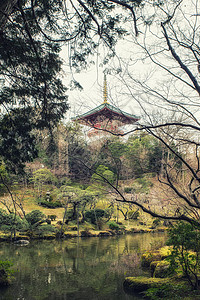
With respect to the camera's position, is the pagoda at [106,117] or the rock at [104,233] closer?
the pagoda at [106,117]

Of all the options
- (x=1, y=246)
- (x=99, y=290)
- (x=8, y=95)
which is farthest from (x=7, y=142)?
(x=1, y=246)

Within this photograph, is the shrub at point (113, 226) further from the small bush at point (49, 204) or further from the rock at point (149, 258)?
the rock at point (149, 258)

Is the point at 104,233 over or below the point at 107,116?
below

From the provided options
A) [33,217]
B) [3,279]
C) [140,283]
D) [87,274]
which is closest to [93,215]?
[33,217]

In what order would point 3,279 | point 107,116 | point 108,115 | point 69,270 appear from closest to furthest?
point 107,116 → point 108,115 → point 3,279 → point 69,270

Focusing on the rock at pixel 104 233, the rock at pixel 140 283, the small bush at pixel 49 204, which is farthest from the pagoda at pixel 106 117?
the small bush at pixel 49 204

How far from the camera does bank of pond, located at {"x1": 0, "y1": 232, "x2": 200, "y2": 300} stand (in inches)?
186

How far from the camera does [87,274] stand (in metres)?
6.34

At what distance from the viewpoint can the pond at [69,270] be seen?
16.2 ft

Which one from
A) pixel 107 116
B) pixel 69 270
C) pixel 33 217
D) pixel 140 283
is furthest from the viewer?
pixel 33 217

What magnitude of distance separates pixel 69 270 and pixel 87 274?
24.2 inches

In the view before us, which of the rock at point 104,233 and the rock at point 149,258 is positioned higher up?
the rock at point 149,258

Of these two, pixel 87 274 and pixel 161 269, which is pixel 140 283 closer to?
pixel 161 269

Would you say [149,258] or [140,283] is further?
[149,258]
